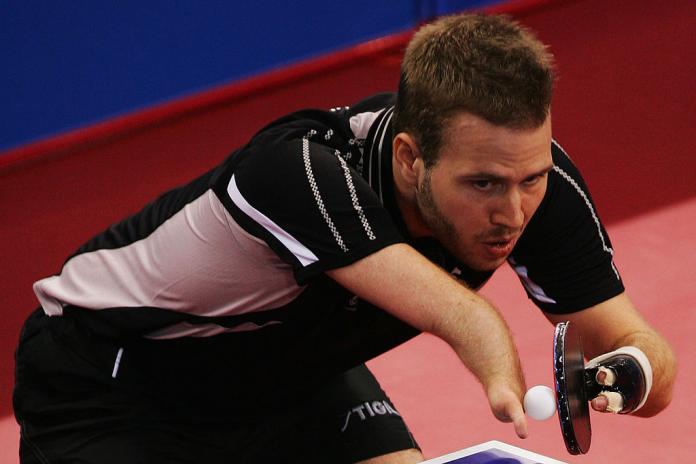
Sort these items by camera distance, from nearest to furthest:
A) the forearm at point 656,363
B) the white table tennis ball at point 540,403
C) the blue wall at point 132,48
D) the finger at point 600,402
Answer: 1. the white table tennis ball at point 540,403
2. the finger at point 600,402
3. the forearm at point 656,363
4. the blue wall at point 132,48

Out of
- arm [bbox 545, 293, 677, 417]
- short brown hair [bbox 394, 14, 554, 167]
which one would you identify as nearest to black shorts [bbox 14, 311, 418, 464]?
arm [bbox 545, 293, 677, 417]

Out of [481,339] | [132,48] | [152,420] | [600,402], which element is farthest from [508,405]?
[132,48]

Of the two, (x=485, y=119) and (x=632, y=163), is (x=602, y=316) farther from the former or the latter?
(x=632, y=163)

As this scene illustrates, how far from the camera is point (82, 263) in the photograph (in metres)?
2.44

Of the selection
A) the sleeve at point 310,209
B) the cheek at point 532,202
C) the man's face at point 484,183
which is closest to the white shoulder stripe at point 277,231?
the sleeve at point 310,209

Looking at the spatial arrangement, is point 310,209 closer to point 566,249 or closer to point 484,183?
point 484,183

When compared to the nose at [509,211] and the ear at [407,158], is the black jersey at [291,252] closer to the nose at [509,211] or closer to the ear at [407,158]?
the ear at [407,158]

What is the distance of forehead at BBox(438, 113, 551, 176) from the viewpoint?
201cm

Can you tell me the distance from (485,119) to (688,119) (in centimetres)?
283

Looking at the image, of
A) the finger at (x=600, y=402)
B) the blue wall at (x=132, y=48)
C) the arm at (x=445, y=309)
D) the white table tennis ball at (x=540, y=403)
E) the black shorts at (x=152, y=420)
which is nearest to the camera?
the white table tennis ball at (x=540, y=403)

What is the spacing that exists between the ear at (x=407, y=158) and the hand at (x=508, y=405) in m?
0.45

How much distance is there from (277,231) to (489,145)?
14.6 inches

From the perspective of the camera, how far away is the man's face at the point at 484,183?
6.60ft

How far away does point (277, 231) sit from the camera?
2.05 metres
